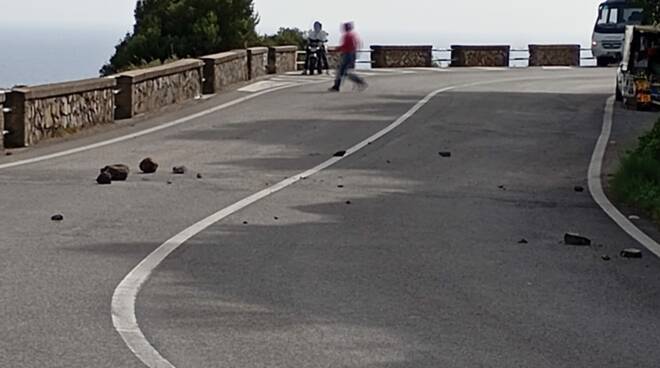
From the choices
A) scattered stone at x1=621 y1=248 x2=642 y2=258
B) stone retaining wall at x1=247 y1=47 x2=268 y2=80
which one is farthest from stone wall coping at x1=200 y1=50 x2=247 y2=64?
scattered stone at x1=621 y1=248 x2=642 y2=258

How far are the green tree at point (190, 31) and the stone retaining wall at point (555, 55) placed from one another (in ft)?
54.6

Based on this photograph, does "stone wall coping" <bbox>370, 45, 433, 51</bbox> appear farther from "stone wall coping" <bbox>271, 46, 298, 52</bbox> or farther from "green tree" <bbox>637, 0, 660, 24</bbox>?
"green tree" <bbox>637, 0, 660, 24</bbox>

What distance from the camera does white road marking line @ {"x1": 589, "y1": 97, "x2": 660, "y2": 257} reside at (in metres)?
13.1

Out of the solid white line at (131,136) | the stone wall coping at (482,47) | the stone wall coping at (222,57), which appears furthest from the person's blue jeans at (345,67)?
the stone wall coping at (482,47)

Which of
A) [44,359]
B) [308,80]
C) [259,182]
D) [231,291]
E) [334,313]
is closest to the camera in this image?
[44,359]

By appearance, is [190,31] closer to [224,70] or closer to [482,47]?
[224,70]

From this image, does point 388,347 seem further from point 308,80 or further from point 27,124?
point 308,80

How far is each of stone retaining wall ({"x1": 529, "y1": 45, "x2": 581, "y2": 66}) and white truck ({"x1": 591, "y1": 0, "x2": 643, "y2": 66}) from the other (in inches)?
176

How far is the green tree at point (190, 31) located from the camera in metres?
45.3

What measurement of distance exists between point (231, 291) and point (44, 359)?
2.32 m

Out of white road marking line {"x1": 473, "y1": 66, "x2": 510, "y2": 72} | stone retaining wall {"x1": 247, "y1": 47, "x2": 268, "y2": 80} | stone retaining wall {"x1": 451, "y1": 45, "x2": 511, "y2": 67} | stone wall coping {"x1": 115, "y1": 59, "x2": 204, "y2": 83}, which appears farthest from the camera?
stone retaining wall {"x1": 451, "y1": 45, "x2": 511, "y2": 67}

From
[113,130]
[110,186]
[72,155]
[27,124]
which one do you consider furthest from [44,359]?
[113,130]

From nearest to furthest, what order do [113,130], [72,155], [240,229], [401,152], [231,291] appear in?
1. [231,291]
2. [240,229]
3. [72,155]
4. [401,152]
5. [113,130]

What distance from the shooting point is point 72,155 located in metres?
19.5
